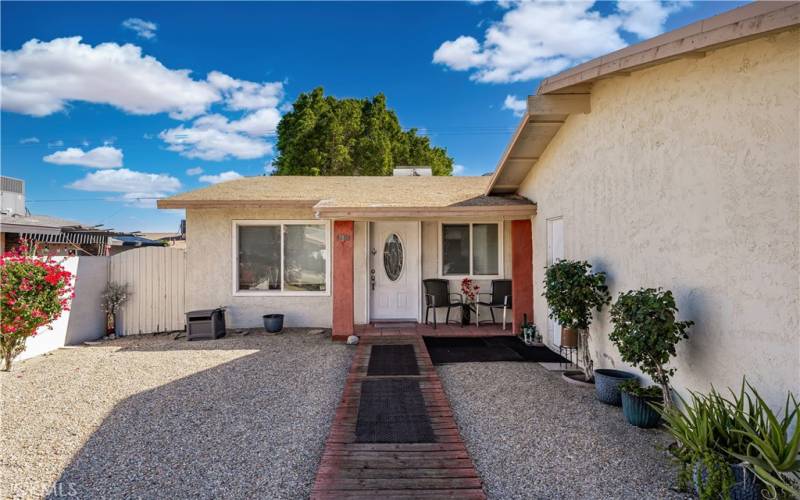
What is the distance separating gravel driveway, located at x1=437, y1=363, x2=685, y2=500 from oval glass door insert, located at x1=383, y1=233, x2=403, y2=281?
13.1ft

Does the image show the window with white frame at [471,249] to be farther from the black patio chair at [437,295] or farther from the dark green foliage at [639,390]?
the dark green foliage at [639,390]

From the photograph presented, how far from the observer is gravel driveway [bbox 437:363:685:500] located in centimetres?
317

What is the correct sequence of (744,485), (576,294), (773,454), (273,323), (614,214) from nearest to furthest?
(773,454) → (744,485) → (614,214) → (576,294) → (273,323)

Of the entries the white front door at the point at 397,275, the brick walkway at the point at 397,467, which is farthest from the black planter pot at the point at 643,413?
the white front door at the point at 397,275

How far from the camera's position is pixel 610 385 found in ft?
15.7

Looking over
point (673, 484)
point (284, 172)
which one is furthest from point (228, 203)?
point (284, 172)

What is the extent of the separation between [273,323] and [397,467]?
5.96 metres

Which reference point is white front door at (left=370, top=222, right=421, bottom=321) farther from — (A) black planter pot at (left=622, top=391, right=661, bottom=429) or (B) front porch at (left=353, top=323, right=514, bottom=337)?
(A) black planter pot at (left=622, top=391, right=661, bottom=429)

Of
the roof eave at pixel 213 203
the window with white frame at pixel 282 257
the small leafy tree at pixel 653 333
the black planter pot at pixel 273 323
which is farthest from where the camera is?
the window with white frame at pixel 282 257

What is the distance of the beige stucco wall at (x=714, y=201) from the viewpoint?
3006 millimetres

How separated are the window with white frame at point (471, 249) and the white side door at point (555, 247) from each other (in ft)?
6.35

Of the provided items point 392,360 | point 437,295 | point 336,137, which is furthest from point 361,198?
point 336,137

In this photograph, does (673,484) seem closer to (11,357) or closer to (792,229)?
(792,229)

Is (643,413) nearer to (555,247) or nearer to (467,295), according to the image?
(555,247)
